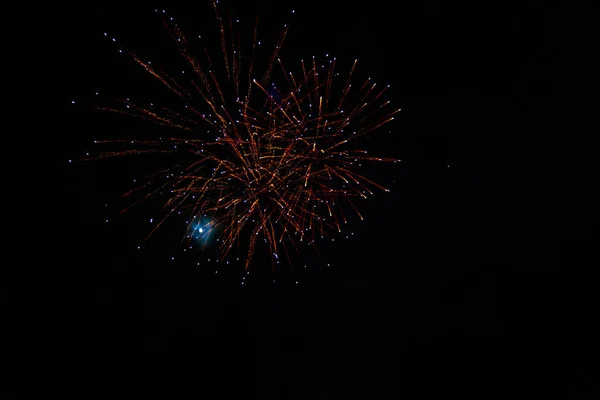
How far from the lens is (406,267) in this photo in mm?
3051

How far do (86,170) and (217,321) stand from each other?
1.30 m

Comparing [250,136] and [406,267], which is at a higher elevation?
[250,136]

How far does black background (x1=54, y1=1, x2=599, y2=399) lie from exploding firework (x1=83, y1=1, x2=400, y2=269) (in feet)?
0.48

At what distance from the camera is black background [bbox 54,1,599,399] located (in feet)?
9.07

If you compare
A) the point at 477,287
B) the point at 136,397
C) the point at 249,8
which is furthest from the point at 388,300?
the point at 249,8

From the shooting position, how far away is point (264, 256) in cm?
295

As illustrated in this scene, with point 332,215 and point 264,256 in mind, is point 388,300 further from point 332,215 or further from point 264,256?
point 264,256

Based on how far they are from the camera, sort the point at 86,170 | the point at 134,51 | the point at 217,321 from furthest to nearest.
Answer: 1. the point at 217,321
2. the point at 86,170
3. the point at 134,51

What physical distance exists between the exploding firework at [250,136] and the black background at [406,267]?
15cm

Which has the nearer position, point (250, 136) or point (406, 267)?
point (250, 136)

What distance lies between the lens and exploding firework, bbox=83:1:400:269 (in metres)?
2.52

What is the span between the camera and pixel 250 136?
8.33ft

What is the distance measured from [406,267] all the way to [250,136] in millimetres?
1440

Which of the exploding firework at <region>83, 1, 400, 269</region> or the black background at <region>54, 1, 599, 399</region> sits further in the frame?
the black background at <region>54, 1, 599, 399</region>
